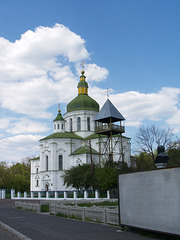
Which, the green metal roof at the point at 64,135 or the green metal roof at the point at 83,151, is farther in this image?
the green metal roof at the point at 64,135

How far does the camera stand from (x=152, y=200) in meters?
8.20

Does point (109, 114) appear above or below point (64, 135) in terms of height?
above

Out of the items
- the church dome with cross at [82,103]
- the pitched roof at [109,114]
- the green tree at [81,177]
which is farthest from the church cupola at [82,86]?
the green tree at [81,177]

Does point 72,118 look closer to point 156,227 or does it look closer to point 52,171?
point 52,171

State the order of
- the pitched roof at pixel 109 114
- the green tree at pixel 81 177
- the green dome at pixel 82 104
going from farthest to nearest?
the green dome at pixel 82 104
the green tree at pixel 81 177
the pitched roof at pixel 109 114

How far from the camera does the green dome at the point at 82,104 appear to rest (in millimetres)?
54122

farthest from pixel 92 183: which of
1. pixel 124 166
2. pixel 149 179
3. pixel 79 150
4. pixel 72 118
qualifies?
pixel 149 179

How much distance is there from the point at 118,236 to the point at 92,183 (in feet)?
84.0

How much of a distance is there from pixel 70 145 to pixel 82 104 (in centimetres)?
889

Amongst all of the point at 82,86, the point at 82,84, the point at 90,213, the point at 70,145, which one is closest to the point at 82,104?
the point at 82,86

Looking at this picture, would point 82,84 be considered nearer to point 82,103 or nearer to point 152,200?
point 82,103

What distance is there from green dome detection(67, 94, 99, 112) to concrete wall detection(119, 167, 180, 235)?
44.4 m

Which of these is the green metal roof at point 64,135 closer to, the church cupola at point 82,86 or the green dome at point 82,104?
the green dome at point 82,104

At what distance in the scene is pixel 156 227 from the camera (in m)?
8.00
